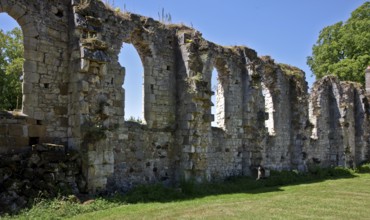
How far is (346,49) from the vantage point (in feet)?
111

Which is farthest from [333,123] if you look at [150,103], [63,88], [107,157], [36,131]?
[36,131]

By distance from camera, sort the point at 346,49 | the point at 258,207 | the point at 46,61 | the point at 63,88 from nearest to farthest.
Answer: the point at 258,207, the point at 46,61, the point at 63,88, the point at 346,49

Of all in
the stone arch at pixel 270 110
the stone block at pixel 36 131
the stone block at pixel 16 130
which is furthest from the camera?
the stone arch at pixel 270 110

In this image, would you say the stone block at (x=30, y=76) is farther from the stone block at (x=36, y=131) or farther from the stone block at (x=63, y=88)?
the stone block at (x=36, y=131)

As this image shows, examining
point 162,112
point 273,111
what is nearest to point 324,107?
point 273,111

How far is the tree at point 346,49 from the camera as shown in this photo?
32.1 m

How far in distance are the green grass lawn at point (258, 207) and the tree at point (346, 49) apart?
2057 cm

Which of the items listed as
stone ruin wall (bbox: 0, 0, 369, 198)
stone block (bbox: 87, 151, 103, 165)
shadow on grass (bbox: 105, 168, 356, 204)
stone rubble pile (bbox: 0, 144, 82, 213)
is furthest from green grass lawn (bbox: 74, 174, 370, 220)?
stone ruin wall (bbox: 0, 0, 369, 198)

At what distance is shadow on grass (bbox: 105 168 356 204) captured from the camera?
1186 cm

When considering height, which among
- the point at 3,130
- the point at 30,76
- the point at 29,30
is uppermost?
the point at 29,30

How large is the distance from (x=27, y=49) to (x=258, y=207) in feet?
24.5

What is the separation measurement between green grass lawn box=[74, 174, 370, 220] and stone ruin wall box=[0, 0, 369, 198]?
189 centimetres

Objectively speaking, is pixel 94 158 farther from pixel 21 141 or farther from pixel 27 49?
pixel 27 49

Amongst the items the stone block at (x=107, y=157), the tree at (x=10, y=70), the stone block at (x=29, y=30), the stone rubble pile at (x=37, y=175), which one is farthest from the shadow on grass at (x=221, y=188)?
the tree at (x=10, y=70)
